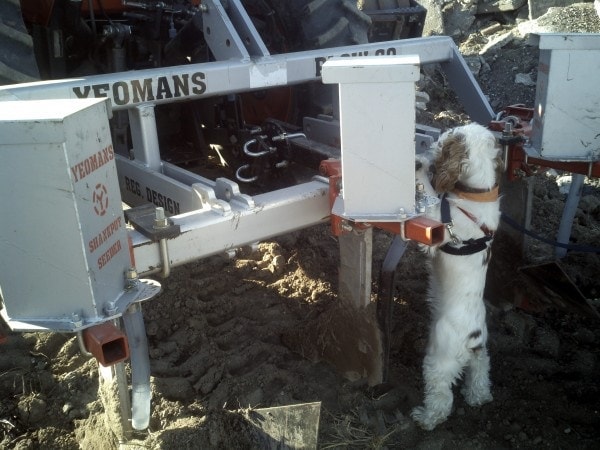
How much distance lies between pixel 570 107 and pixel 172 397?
2256mm

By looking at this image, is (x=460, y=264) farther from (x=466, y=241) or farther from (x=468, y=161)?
(x=468, y=161)

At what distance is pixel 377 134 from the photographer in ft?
7.51

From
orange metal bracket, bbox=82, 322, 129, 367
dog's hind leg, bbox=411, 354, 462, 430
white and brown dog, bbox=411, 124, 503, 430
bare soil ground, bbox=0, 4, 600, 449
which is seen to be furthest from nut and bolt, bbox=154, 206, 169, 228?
dog's hind leg, bbox=411, 354, 462, 430

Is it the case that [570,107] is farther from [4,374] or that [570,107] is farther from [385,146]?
[4,374]

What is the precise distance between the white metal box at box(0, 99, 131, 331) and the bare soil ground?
3.19ft

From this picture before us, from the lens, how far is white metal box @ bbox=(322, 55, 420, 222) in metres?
2.22

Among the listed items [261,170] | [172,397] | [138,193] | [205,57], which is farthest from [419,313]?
[205,57]

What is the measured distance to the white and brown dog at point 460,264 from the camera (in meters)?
2.75

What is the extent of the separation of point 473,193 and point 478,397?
1.07 metres

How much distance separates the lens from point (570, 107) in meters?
2.89

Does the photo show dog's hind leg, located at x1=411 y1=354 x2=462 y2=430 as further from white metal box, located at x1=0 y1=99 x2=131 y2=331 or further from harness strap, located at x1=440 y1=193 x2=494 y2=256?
white metal box, located at x1=0 y1=99 x2=131 y2=331

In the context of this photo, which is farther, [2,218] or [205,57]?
[205,57]

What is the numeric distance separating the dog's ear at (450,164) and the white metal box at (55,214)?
1376 mm

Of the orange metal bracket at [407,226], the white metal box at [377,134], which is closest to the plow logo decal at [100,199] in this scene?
the white metal box at [377,134]
